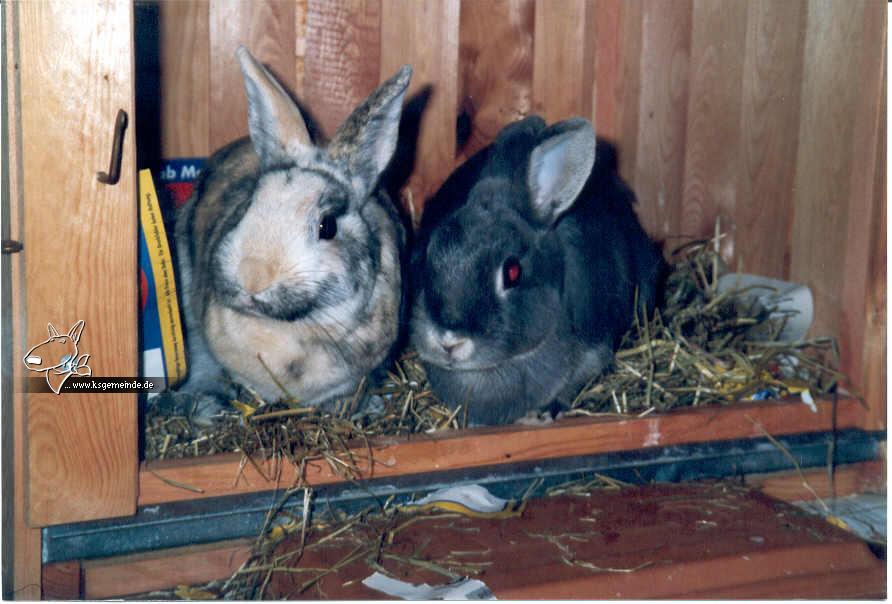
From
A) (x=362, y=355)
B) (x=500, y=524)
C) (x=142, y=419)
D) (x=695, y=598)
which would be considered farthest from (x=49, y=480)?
(x=695, y=598)

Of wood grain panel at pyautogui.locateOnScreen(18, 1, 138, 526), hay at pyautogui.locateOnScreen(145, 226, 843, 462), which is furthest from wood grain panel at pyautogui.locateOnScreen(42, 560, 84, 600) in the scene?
hay at pyautogui.locateOnScreen(145, 226, 843, 462)

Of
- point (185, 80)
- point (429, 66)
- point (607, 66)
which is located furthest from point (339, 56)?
point (607, 66)

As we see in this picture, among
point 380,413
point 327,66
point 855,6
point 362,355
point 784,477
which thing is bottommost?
point 784,477

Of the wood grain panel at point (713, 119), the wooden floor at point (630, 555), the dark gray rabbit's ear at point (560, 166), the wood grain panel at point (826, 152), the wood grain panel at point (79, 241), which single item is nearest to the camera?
the wood grain panel at point (79, 241)

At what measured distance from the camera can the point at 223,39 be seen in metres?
2.93

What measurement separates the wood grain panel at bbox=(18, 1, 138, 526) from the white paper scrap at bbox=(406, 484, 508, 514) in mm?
725

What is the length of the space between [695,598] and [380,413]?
91 centimetres

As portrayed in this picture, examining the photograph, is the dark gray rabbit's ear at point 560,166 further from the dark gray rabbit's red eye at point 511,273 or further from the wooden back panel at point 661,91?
the wooden back panel at point 661,91

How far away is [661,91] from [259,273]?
1726mm

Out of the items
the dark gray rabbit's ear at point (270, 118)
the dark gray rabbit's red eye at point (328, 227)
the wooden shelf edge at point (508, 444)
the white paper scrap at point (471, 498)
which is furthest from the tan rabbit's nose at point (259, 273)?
the white paper scrap at point (471, 498)

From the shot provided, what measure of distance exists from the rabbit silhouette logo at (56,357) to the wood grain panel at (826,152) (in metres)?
2.22

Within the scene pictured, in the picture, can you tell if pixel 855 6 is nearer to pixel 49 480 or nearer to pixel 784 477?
pixel 784 477

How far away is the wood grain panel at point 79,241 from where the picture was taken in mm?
1971

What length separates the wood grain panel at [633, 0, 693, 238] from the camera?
3283 millimetres
